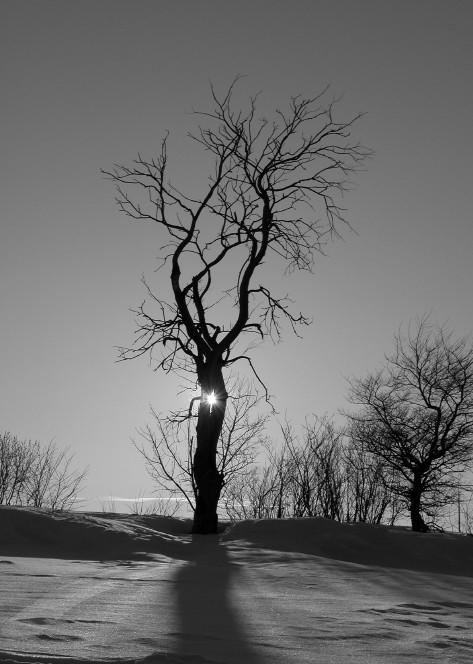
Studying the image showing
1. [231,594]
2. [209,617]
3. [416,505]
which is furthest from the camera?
[416,505]

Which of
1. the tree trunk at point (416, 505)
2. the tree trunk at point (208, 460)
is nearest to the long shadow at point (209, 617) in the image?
the tree trunk at point (208, 460)

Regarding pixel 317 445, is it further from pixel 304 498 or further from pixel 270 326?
pixel 270 326

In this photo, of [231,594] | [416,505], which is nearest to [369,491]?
[416,505]

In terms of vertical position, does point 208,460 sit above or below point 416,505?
below

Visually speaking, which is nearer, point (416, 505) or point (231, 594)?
point (231, 594)

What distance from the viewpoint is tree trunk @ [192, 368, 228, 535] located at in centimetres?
991

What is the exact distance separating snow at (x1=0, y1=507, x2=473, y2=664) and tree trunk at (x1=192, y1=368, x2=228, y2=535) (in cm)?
208

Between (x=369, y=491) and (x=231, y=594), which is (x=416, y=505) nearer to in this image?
(x=369, y=491)

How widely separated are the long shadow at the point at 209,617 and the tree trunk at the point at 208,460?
4.13 metres

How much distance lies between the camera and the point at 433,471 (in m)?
21.6

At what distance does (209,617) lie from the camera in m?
3.35

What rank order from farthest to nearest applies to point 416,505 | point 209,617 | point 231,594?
point 416,505 → point 231,594 → point 209,617

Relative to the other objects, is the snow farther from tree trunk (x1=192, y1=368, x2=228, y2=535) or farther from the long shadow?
tree trunk (x1=192, y1=368, x2=228, y2=535)

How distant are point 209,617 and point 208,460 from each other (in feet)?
22.1
